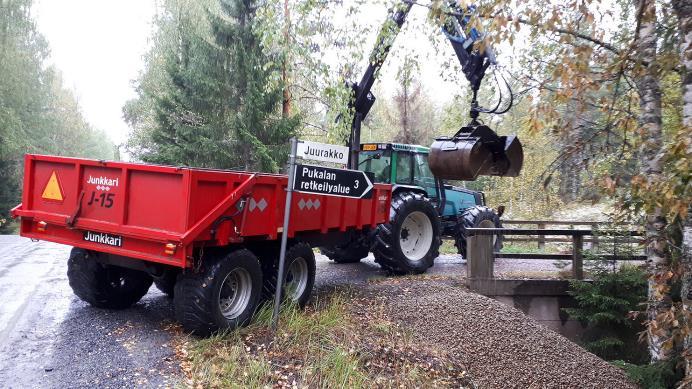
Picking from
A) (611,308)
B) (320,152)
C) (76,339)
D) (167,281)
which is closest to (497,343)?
(611,308)

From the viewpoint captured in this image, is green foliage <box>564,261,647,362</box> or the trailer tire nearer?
green foliage <box>564,261,647,362</box>

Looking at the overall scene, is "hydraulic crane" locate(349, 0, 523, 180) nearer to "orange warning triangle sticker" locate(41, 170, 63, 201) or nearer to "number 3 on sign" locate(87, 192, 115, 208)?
"number 3 on sign" locate(87, 192, 115, 208)

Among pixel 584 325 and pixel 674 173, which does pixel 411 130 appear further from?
pixel 674 173

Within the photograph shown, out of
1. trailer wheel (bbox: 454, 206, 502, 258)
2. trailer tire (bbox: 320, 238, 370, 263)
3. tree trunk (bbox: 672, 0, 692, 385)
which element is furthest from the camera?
trailer wheel (bbox: 454, 206, 502, 258)

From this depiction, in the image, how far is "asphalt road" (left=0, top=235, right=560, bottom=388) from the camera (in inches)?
183

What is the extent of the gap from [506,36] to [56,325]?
5.40 meters

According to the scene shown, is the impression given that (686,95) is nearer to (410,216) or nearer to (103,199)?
(103,199)

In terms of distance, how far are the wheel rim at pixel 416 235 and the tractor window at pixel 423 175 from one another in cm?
107

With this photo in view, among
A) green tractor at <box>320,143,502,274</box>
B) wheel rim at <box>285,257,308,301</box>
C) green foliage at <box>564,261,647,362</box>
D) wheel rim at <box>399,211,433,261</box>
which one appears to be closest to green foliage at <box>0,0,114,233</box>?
green tractor at <box>320,143,502,274</box>

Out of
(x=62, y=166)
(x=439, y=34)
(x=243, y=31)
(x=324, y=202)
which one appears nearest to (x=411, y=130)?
(x=243, y=31)

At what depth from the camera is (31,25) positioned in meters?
30.2

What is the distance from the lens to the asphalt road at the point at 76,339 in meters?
4.66

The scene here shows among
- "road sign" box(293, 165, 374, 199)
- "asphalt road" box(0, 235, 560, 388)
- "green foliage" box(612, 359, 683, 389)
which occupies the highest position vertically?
"road sign" box(293, 165, 374, 199)

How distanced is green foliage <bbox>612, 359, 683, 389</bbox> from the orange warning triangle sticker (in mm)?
7123
